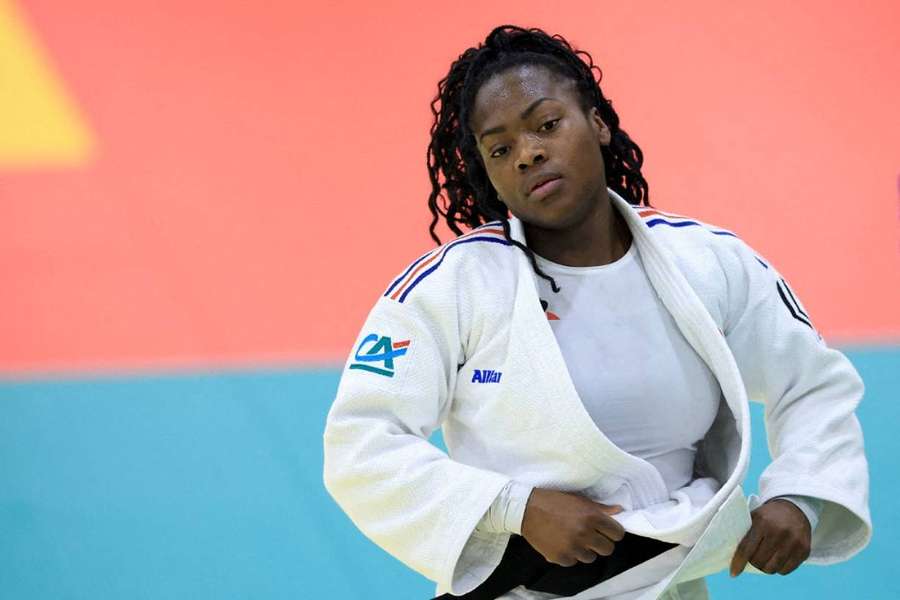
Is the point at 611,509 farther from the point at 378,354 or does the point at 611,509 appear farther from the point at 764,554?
the point at 378,354

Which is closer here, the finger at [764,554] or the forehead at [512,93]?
the finger at [764,554]

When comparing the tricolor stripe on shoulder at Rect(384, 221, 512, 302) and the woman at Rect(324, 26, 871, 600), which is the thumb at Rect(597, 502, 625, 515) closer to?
the woman at Rect(324, 26, 871, 600)

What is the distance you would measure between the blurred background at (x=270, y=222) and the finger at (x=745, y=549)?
1619 millimetres

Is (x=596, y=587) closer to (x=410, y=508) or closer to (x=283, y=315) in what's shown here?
(x=410, y=508)

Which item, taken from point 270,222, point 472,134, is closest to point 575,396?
point 472,134

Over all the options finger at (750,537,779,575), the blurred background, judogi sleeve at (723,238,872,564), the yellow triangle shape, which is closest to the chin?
judogi sleeve at (723,238,872,564)

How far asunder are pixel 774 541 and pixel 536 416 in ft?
1.22

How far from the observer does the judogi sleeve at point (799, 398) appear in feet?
5.83

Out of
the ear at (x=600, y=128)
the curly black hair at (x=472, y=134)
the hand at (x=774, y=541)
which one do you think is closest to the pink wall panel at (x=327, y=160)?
the curly black hair at (x=472, y=134)

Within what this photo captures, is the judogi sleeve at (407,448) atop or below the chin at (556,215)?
below

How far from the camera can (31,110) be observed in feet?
12.6

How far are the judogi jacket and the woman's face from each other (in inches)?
2.7

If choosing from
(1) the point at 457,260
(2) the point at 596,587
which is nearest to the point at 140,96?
(1) the point at 457,260

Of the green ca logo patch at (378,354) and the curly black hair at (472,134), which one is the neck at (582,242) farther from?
the green ca logo patch at (378,354)
